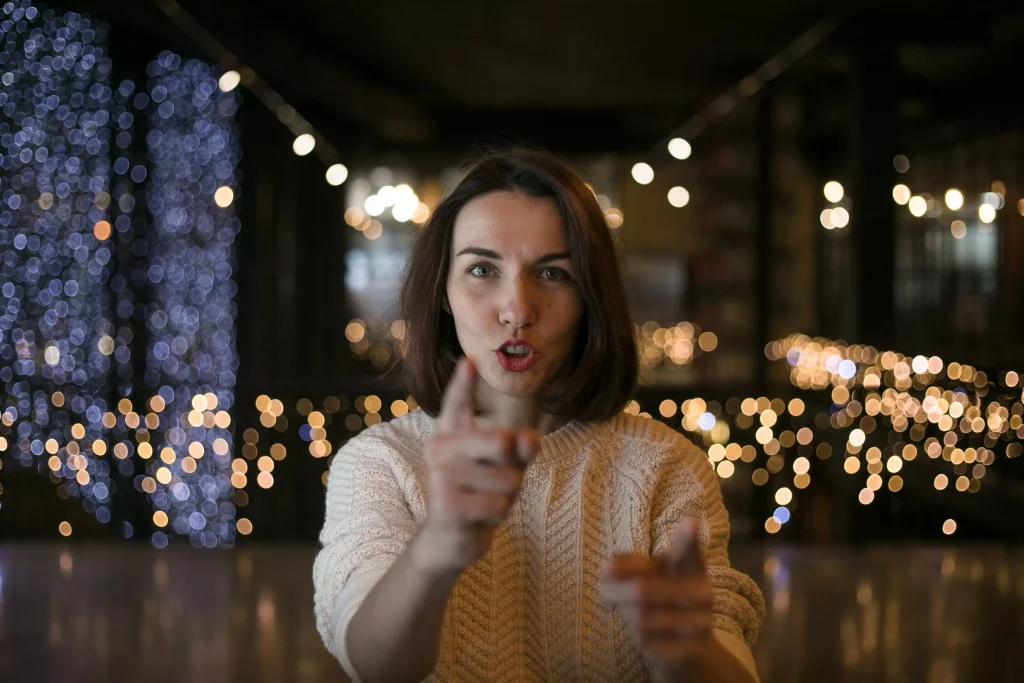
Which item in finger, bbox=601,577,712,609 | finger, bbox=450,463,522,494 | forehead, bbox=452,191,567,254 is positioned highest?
forehead, bbox=452,191,567,254

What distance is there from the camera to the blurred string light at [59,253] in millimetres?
4559

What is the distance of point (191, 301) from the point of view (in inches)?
238

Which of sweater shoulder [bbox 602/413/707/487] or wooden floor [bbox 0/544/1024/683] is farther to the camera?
wooden floor [bbox 0/544/1024/683]

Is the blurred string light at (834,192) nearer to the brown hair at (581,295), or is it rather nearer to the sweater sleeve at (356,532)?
the brown hair at (581,295)

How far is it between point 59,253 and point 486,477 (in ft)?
14.5

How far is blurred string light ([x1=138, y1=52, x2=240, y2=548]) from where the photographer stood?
16.6 ft

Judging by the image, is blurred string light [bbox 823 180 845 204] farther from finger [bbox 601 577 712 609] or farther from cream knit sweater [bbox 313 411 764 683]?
finger [bbox 601 577 712 609]

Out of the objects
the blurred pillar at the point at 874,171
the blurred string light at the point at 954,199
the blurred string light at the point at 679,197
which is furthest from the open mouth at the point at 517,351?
the blurred string light at the point at 679,197

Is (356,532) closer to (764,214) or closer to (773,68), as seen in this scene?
(773,68)

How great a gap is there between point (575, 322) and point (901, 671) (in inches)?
84.1

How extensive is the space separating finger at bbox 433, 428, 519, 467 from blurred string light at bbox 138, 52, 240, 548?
156 inches

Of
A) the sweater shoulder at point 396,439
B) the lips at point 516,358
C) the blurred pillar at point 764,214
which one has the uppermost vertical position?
the blurred pillar at point 764,214

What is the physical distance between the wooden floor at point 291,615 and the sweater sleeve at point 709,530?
1733 mm

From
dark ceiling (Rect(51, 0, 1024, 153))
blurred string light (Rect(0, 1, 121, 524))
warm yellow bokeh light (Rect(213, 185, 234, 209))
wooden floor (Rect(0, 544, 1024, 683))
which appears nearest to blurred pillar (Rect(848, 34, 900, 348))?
dark ceiling (Rect(51, 0, 1024, 153))
